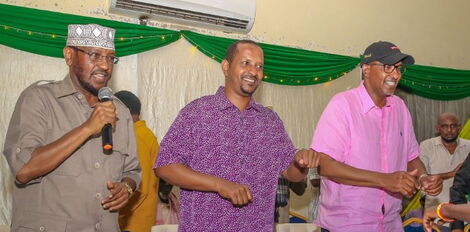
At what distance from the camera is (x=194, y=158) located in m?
2.34

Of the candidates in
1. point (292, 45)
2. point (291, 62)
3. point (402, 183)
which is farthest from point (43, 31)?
point (402, 183)

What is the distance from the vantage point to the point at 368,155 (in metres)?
2.73

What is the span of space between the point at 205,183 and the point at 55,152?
62 centimetres

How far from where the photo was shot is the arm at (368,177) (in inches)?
97.2

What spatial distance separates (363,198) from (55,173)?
4.95 feet

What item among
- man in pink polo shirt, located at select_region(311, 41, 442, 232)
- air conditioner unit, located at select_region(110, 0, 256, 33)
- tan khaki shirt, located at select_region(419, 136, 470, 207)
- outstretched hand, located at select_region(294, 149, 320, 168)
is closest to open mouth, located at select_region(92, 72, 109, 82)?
outstretched hand, located at select_region(294, 149, 320, 168)

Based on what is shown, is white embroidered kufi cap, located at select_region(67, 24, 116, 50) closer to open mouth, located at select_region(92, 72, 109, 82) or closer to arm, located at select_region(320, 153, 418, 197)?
open mouth, located at select_region(92, 72, 109, 82)

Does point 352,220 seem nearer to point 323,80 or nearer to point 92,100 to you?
point 92,100

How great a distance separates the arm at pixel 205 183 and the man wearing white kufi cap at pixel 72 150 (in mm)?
282

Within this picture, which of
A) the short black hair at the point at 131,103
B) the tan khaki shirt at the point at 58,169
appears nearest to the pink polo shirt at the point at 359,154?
the tan khaki shirt at the point at 58,169

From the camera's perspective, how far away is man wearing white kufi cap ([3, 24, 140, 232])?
214 cm

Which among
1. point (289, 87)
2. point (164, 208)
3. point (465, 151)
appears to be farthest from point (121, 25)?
point (465, 151)

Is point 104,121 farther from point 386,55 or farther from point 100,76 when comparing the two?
point 386,55

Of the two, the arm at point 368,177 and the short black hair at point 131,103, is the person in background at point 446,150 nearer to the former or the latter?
the short black hair at point 131,103
